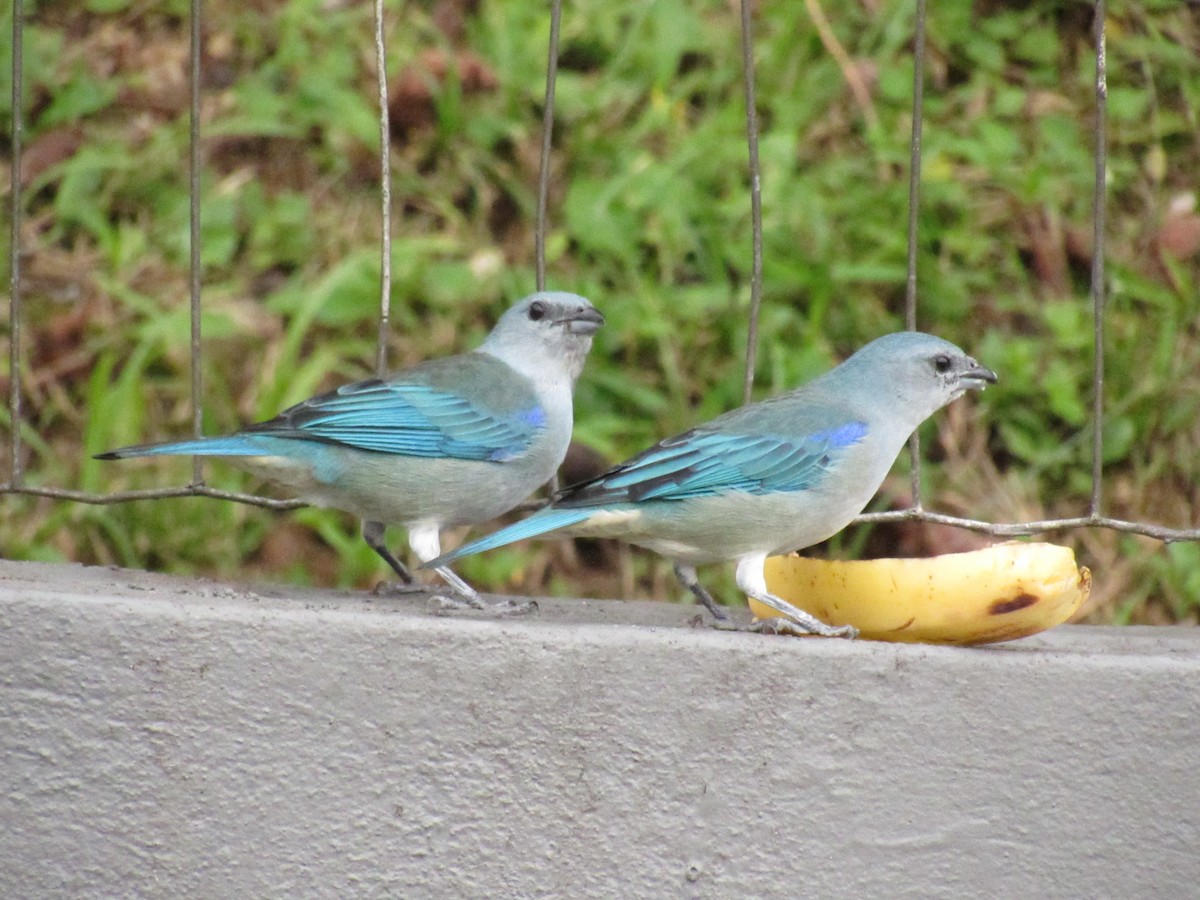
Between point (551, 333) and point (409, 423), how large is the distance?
503 millimetres

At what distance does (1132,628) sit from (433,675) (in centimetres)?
177

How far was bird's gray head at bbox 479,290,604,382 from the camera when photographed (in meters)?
4.16

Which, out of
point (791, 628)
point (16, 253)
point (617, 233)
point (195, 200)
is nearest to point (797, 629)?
point (791, 628)

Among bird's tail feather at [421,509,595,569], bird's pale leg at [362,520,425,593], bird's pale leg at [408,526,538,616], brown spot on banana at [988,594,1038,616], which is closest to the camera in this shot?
brown spot on banana at [988,594,1038,616]

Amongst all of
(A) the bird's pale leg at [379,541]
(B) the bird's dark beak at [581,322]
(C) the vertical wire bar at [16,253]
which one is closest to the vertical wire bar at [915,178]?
(B) the bird's dark beak at [581,322]

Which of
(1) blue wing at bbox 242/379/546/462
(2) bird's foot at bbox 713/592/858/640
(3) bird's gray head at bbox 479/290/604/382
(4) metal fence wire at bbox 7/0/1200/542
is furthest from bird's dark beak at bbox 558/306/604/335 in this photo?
(2) bird's foot at bbox 713/592/858/640

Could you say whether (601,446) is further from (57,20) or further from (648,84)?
(57,20)

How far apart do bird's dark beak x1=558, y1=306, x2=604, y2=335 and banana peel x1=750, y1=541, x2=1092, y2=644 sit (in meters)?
1.03

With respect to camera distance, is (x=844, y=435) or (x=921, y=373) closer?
(x=844, y=435)

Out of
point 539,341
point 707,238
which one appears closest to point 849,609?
point 539,341

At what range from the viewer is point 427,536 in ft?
12.8

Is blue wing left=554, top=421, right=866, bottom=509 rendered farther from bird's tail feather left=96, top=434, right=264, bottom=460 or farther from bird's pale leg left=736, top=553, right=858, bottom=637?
bird's tail feather left=96, top=434, right=264, bottom=460

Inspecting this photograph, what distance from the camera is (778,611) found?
3496 mm

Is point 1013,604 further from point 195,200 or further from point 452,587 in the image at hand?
point 195,200
